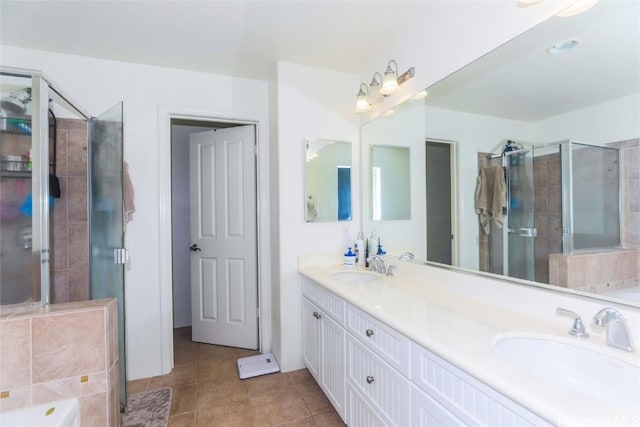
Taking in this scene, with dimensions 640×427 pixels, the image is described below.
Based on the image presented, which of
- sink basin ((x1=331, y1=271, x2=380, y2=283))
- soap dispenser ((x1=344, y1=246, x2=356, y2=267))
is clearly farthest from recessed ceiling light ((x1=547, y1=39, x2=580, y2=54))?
soap dispenser ((x1=344, y1=246, x2=356, y2=267))

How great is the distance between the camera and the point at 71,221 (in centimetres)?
198

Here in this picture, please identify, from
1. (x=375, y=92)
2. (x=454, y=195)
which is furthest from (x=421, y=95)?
(x=454, y=195)

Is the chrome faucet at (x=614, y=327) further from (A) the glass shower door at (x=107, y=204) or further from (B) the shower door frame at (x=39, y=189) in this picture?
(A) the glass shower door at (x=107, y=204)

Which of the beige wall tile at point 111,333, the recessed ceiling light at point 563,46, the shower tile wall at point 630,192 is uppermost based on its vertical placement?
the recessed ceiling light at point 563,46

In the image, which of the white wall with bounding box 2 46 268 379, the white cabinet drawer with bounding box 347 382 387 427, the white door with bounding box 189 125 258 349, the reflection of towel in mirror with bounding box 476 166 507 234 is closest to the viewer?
the white cabinet drawer with bounding box 347 382 387 427

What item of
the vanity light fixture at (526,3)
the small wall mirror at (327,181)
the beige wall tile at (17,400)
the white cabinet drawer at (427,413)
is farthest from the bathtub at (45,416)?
the vanity light fixture at (526,3)

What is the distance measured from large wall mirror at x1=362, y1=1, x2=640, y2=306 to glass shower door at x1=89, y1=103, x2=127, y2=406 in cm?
201

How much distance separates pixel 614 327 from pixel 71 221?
9.44 feet

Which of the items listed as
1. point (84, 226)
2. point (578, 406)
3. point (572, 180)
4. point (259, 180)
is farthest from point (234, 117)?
point (578, 406)

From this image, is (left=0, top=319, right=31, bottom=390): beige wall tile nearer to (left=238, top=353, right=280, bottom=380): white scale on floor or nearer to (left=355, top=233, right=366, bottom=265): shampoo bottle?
(left=238, top=353, right=280, bottom=380): white scale on floor

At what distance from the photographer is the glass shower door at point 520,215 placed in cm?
127

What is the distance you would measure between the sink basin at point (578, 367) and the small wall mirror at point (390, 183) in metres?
1.14

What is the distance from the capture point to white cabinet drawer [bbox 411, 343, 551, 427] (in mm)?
707

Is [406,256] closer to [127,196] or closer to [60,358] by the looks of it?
[60,358]
